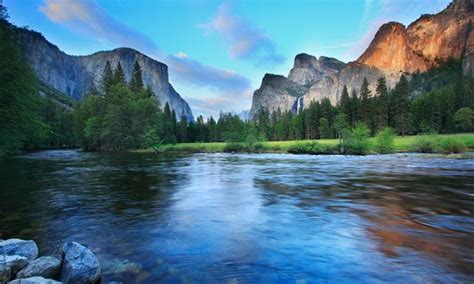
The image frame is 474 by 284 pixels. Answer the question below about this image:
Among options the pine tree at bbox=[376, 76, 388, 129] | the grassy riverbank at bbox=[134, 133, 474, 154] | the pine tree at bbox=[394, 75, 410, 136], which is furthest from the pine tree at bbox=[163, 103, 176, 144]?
the pine tree at bbox=[394, 75, 410, 136]

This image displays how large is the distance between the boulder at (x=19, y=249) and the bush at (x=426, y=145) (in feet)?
177

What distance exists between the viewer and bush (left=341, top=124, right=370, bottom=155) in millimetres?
50109

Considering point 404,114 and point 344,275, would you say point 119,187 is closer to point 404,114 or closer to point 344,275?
point 344,275

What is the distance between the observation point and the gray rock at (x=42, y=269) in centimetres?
525

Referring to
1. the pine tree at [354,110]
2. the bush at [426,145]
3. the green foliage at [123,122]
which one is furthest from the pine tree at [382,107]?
the green foliage at [123,122]

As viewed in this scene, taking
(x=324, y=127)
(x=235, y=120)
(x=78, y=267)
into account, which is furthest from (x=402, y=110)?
(x=78, y=267)

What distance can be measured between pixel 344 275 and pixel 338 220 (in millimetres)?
4617

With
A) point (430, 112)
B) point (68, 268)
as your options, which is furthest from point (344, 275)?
point (430, 112)

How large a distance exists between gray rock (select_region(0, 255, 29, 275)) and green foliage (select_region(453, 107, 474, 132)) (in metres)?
94.2

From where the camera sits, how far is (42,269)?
17.7 ft

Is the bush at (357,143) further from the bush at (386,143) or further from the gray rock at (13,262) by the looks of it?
the gray rock at (13,262)

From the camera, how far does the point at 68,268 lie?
5.34 metres

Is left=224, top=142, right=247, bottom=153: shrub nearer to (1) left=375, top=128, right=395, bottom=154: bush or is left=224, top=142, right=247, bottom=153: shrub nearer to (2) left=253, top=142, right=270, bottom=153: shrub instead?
(2) left=253, top=142, right=270, bottom=153: shrub

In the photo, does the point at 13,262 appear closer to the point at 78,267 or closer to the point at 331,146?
the point at 78,267
